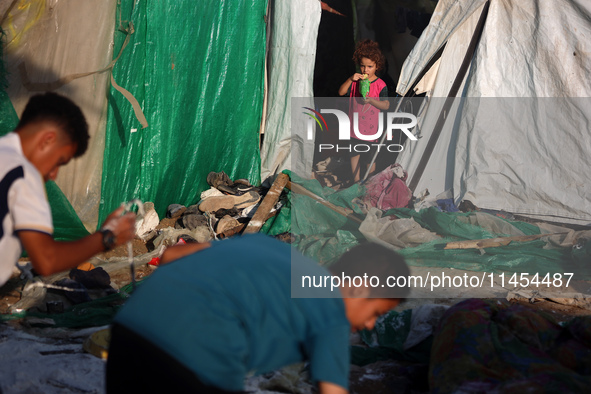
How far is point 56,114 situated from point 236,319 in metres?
0.88

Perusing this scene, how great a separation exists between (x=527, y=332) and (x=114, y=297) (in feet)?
8.33

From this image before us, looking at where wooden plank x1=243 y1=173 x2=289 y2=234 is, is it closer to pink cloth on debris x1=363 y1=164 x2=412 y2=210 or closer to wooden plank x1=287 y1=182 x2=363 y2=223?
wooden plank x1=287 y1=182 x2=363 y2=223

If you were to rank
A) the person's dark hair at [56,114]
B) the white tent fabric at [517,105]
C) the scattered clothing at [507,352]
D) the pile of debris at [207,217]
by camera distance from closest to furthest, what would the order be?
1. the person's dark hair at [56,114]
2. the scattered clothing at [507,352]
3. the pile of debris at [207,217]
4. the white tent fabric at [517,105]

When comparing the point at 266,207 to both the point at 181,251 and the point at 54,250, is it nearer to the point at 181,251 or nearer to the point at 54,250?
the point at 181,251

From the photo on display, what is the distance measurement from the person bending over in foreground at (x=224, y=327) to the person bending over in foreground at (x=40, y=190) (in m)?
0.34

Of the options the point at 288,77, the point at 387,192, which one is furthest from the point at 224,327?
the point at 288,77

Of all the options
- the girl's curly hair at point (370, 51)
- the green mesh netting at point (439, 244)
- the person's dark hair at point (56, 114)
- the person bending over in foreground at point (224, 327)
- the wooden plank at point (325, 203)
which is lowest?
the green mesh netting at point (439, 244)

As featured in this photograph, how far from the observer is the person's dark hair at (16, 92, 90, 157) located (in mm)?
1806

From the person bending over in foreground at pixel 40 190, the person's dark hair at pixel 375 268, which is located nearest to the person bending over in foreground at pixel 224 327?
the person's dark hair at pixel 375 268

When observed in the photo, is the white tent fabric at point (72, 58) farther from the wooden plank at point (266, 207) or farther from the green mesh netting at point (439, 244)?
the green mesh netting at point (439, 244)

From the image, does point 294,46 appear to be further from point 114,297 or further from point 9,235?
point 9,235

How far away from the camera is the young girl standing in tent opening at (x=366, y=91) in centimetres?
632

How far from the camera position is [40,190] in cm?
170

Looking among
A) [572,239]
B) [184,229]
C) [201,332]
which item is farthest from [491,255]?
[201,332]
